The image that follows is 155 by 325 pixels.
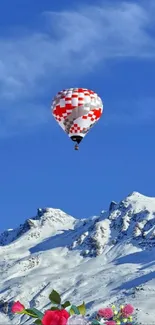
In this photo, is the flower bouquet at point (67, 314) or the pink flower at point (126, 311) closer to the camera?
the flower bouquet at point (67, 314)

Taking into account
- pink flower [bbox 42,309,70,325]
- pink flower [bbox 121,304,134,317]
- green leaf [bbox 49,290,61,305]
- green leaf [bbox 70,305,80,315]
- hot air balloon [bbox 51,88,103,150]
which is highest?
hot air balloon [bbox 51,88,103,150]

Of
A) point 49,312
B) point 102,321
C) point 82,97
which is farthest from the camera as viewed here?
point 82,97

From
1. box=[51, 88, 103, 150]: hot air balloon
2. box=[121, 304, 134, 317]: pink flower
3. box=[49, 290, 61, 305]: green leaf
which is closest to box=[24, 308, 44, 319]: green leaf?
box=[49, 290, 61, 305]: green leaf

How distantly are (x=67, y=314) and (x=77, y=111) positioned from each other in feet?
193

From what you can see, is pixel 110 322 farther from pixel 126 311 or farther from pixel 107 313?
pixel 126 311

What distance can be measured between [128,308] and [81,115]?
190 feet

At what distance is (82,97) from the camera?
218 ft

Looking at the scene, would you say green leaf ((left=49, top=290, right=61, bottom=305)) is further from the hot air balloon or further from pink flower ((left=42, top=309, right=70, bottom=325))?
the hot air balloon

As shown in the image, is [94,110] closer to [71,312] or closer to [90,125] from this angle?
[90,125]

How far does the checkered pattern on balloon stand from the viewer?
66.7 metres

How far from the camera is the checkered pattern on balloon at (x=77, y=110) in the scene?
219ft

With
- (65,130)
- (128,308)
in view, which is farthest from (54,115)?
(128,308)

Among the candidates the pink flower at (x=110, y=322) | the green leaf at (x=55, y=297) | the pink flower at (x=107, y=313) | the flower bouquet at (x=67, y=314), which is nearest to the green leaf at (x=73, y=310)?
the flower bouquet at (x=67, y=314)

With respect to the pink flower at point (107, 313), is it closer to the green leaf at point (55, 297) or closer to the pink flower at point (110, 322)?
the pink flower at point (110, 322)
